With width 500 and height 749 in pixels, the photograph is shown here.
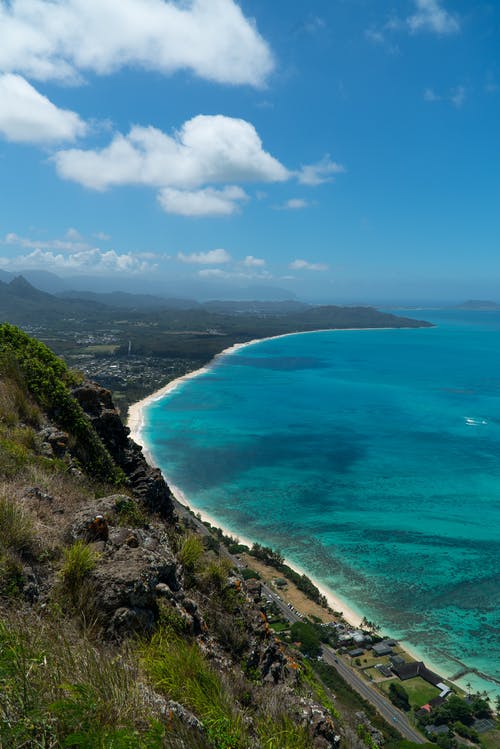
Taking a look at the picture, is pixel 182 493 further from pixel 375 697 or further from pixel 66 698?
pixel 66 698

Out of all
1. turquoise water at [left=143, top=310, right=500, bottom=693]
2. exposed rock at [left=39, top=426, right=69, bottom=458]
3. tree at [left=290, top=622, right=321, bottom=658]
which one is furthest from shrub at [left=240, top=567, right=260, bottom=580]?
exposed rock at [left=39, top=426, right=69, bottom=458]

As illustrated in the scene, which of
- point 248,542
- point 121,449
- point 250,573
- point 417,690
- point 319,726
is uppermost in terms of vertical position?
point 121,449

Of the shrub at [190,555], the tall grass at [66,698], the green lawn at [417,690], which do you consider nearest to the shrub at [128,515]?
the shrub at [190,555]

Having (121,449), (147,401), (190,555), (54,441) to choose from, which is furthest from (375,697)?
(147,401)

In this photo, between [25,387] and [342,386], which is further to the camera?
[342,386]

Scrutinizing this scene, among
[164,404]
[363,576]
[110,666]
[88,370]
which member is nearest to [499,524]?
[363,576]

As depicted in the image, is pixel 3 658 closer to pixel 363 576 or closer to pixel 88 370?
pixel 363 576

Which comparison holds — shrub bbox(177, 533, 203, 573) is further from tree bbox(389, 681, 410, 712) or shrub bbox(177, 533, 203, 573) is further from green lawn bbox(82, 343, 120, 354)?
green lawn bbox(82, 343, 120, 354)
